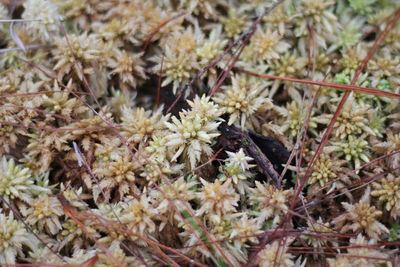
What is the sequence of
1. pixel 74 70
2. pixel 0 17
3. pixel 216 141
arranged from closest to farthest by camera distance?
pixel 216 141 → pixel 74 70 → pixel 0 17

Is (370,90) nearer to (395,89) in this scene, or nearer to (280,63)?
(395,89)

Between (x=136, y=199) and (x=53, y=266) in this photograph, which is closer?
(x=53, y=266)

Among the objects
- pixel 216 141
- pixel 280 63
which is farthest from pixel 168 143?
pixel 280 63

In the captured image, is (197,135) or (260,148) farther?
(260,148)

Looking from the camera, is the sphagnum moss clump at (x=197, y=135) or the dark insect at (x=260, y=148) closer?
the sphagnum moss clump at (x=197, y=135)

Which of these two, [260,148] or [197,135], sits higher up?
[197,135]

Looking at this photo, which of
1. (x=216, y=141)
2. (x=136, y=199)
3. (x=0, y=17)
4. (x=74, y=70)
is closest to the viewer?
(x=136, y=199)

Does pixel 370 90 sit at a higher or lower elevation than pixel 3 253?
higher

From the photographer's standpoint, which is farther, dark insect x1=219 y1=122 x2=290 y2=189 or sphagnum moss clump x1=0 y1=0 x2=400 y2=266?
dark insect x1=219 y1=122 x2=290 y2=189
